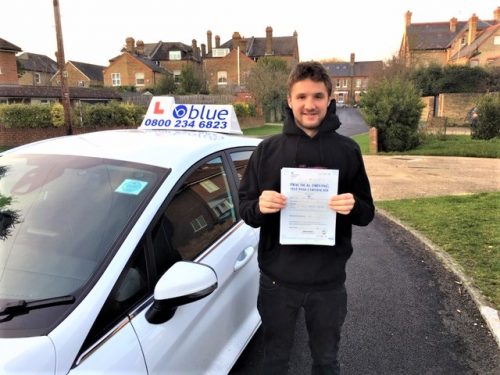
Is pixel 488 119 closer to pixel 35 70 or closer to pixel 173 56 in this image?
pixel 173 56

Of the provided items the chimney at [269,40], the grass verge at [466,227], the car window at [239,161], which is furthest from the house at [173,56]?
the car window at [239,161]

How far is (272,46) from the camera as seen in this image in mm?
68062

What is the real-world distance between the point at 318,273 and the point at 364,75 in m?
99.0

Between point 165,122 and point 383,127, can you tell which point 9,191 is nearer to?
point 165,122

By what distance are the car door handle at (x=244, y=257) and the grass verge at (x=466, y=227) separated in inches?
95.7

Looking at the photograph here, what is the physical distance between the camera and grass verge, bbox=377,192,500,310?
4559 millimetres

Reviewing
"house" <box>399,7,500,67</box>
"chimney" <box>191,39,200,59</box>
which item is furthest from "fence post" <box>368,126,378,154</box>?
"chimney" <box>191,39,200,59</box>

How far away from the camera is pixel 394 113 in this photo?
1600 centimetres

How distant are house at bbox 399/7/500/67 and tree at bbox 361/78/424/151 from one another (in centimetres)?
2469

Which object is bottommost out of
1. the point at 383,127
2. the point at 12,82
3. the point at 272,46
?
the point at 383,127

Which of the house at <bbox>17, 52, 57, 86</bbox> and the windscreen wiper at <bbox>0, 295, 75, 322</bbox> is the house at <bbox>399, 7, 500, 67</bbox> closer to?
the windscreen wiper at <bbox>0, 295, 75, 322</bbox>

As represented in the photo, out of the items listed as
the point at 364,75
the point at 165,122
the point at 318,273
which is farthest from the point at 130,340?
the point at 364,75

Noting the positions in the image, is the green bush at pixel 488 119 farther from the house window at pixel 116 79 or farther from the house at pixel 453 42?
the house window at pixel 116 79

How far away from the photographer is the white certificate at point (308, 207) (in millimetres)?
2090
